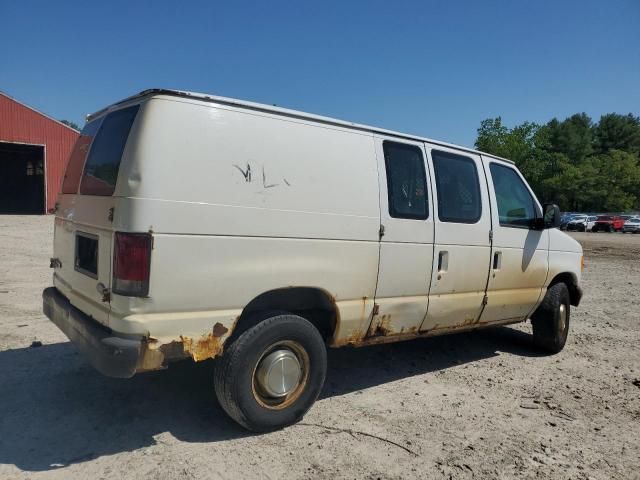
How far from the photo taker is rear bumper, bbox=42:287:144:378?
2.79m

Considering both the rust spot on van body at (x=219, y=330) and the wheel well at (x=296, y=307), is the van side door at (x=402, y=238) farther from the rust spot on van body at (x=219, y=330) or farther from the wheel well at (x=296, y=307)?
the rust spot on van body at (x=219, y=330)

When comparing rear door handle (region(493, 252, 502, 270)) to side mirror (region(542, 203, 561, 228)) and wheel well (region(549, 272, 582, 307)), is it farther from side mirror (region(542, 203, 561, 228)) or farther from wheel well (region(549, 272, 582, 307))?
wheel well (region(549, 272, 582, 307))

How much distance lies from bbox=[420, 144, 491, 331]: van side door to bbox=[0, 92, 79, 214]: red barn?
24.2 metres

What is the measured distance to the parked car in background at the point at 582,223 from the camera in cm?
4378

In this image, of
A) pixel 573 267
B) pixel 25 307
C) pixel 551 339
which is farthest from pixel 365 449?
pixel 25 307

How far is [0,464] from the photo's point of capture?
2.83 meters

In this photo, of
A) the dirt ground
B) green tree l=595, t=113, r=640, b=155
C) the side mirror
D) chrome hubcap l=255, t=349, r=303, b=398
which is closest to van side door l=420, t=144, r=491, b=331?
the dirt ground

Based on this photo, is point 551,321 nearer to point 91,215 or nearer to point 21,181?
point 91,215

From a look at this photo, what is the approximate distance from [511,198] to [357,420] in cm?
291

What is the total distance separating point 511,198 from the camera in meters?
5.12

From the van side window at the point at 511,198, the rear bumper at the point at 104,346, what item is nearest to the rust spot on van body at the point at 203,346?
the rear bumper at the point at 104,346

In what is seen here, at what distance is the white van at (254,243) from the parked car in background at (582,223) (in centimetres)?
4479

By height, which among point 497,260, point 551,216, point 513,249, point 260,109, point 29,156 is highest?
point 29,156

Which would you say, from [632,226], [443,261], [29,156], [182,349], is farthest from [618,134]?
[182,349]
